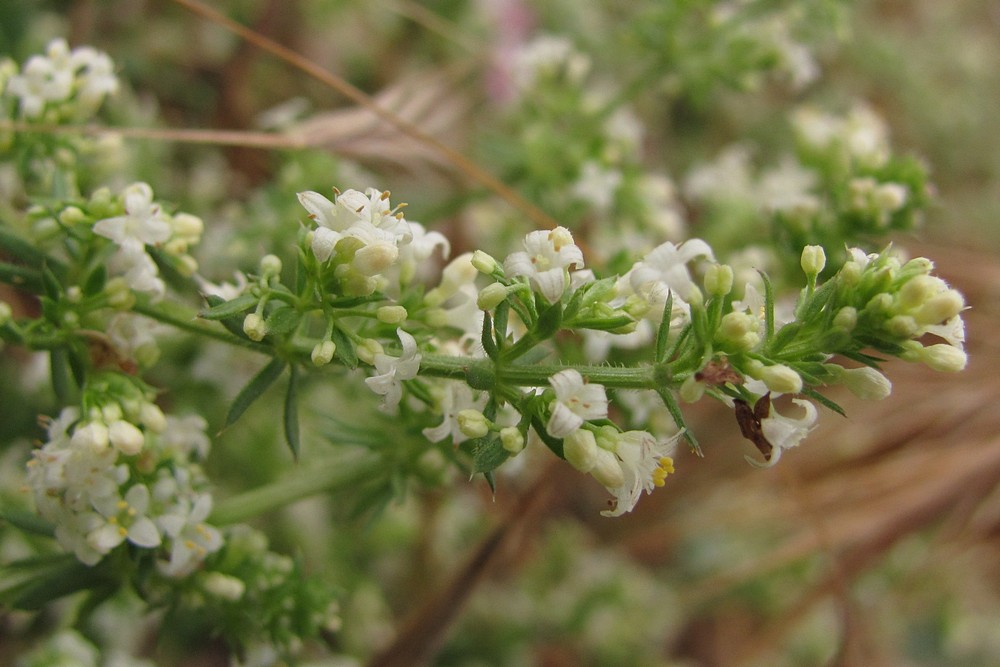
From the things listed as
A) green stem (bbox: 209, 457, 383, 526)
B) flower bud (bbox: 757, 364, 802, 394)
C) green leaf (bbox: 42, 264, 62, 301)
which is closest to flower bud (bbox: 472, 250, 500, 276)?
flower bud (bbox: 757, 364, 802, 394)

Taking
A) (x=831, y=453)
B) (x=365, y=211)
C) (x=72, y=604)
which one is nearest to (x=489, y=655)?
(x=72, y=604)

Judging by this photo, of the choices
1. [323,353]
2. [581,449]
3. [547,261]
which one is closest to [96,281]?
[323,353]

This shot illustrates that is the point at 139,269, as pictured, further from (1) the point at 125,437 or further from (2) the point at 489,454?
(2) the point at 489,454

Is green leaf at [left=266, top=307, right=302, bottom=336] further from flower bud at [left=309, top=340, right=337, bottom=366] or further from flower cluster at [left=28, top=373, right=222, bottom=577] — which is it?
flower cluster at [left=28, top=373, right=222, bottom=577]

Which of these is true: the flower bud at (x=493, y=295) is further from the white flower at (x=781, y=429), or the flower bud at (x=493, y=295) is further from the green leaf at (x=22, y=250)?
the green leaf at (x=22, y=250)

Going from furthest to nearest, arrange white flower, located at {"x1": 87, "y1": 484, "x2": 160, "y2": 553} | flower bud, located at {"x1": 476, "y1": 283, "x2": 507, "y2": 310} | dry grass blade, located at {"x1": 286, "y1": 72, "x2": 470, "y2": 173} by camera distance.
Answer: dry grass blade, located at {"x1": 286, "y1": 72, "x2": 470, "y2": 173}, white flower, located at {"x1": 87, "y1": 484, "x2": 160, "y2": 553}, flower bud, located at {"x1": 476, "y1": 283, "x2": 507, "y2": 310}

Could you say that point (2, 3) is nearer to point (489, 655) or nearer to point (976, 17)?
point (489, 655)
